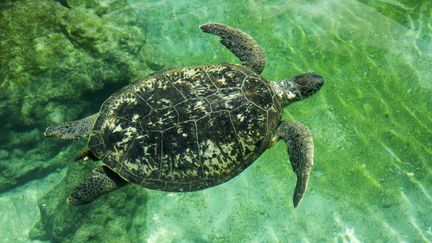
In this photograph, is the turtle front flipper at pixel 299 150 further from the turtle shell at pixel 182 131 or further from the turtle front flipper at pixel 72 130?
the turtle front flipper at pixel 72 130

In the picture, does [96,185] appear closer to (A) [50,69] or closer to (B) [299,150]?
(A) [50,69]

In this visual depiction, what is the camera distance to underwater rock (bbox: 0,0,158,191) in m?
4.74

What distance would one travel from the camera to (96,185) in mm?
3803

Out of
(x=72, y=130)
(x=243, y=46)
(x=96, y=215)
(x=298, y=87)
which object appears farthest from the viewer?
(x=243, y=46)

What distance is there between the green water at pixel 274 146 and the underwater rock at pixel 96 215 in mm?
17

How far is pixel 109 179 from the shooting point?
382 centimetres

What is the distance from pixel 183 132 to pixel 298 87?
1.72m

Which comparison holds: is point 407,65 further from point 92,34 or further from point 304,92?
point 92,34

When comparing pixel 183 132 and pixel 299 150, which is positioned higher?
pixel 183 132

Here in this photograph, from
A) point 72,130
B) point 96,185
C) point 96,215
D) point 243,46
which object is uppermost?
point 243,46

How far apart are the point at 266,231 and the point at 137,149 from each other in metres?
2.28

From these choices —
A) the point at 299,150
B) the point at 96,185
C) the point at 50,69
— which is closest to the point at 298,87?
the point at 299,150

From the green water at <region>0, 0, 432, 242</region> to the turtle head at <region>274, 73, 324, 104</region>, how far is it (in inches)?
30.3

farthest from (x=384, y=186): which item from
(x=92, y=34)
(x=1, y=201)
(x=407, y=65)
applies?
(x=1, y=201)
